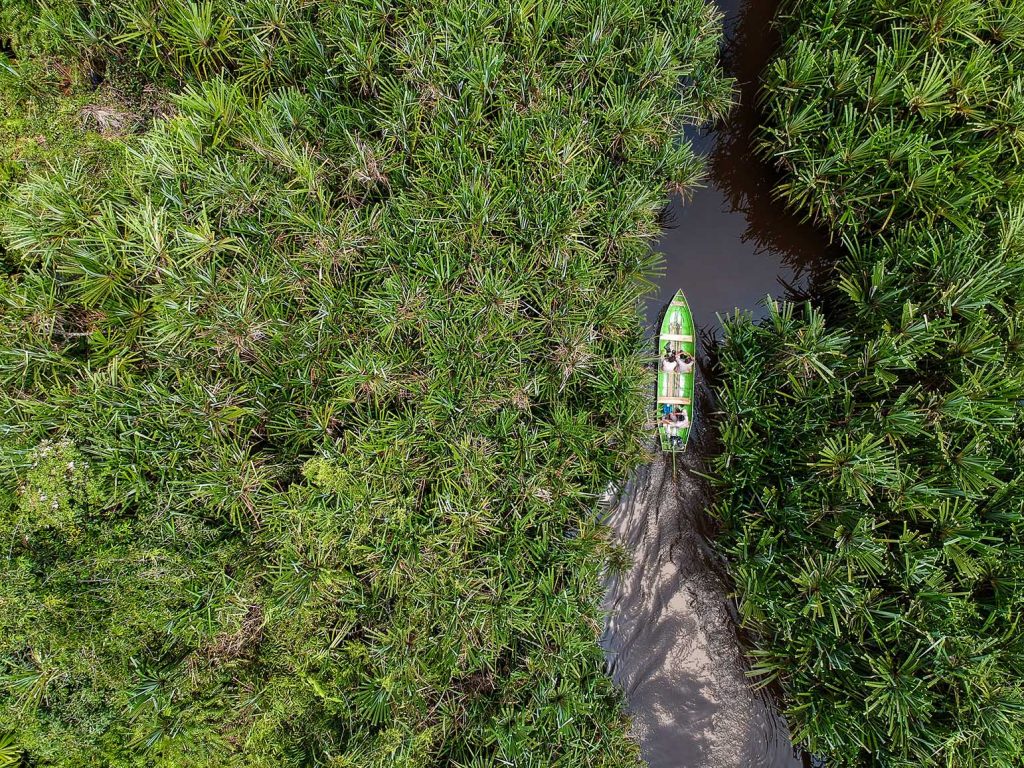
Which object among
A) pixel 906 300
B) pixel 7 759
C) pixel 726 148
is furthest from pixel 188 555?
pixel 726 148

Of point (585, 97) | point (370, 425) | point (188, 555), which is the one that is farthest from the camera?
point (585, 97)

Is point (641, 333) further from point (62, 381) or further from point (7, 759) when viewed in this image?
point (7, 759)

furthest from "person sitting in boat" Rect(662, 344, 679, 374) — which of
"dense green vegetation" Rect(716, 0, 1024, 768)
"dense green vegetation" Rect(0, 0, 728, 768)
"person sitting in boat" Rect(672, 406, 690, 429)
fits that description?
"dense green vegetation" Rect(0, 0, 728, 768)

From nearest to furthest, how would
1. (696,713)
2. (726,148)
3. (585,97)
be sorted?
(585,97) → (696,713) → (726,148)

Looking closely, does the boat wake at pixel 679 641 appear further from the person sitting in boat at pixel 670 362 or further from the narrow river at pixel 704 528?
the person sitting in boat at pixel 670 362

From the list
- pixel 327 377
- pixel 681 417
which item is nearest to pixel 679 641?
pixel 681 417

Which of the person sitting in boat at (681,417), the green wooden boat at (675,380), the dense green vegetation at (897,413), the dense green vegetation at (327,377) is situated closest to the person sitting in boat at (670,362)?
the green wooden boat at (675,380)
